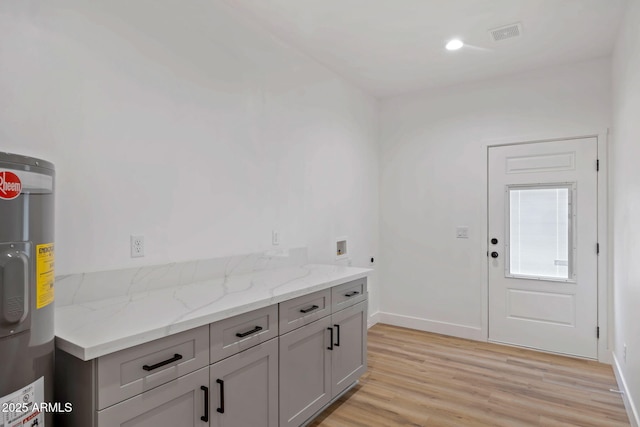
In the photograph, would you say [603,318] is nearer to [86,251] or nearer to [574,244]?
[574,244]

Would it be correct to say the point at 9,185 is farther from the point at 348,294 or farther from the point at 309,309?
the point at 348,294

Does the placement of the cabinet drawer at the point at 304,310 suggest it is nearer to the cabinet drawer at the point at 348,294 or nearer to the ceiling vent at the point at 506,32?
the cabinet drawer at the point at 348,294

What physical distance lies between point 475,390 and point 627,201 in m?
1.69

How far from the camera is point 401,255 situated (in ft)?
14.3

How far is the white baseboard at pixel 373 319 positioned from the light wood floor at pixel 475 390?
0.53 meters

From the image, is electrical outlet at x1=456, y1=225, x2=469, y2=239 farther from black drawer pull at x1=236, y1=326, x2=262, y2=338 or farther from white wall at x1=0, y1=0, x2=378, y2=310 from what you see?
black drawer pull at x1=236, y1=326, x2=262, y2=338

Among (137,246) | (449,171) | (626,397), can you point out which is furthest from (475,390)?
(137,246)

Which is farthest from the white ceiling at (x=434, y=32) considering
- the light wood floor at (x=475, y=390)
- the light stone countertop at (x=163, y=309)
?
the light wood floor at (x=475, y=390)

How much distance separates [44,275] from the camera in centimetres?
115

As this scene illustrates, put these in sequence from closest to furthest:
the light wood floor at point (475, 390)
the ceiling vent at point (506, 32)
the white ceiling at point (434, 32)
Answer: the light wood floor at point (475, 390)
the white ceiling at point (434, 32)
the ceiling vent at point (506, 32)

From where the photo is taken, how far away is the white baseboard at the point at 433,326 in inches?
154

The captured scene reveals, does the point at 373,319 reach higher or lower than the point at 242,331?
lower

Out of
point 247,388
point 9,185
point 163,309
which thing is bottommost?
point 247,388

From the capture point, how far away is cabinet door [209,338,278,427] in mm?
1623
